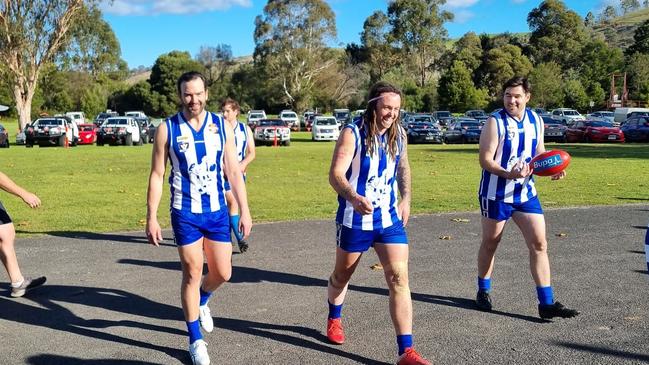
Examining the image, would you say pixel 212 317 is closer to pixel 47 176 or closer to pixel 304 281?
pixel 304 281

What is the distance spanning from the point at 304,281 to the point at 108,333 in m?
2.18

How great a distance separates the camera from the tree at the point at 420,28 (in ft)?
262

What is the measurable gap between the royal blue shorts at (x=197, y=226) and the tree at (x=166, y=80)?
265 ft

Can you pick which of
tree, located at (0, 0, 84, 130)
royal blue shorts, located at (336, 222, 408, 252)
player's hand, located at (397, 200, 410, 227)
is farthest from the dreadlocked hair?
tree, located at (0, 0, 84, 130)

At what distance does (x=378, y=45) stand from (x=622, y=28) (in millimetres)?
94297

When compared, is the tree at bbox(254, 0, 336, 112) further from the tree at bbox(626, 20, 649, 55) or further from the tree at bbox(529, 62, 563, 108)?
the tree at bbox(626, 20, 649, 55)

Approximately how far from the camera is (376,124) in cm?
455

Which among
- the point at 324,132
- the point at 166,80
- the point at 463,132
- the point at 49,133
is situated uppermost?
the point at 166,80

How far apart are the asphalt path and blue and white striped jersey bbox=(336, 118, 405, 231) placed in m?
1.02

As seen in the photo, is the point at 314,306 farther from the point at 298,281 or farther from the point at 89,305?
the point at 89,305

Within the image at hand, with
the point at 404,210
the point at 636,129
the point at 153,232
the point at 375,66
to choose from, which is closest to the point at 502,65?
the point at 375,66

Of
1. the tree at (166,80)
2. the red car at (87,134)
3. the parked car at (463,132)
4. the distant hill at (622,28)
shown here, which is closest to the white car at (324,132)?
the parked car at (463,132)

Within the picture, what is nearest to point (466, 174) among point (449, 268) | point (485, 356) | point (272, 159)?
point (272, 159)

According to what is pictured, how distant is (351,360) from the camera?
470cm
